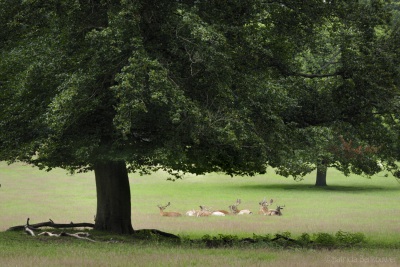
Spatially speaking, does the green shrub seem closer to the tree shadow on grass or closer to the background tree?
the background tree

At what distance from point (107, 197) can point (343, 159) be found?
36.4ft

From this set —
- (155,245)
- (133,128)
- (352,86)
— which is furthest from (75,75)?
(352,86)

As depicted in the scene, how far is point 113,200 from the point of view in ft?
85.4

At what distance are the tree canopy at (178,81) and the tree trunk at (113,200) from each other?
2.19 meters

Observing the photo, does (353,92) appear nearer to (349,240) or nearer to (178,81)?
(349,240)

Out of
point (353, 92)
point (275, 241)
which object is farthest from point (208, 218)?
point (353, 92)

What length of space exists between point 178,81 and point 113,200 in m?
7.30

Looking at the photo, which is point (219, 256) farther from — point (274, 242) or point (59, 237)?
point (59, 237)

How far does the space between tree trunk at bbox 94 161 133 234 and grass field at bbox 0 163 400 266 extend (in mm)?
3778

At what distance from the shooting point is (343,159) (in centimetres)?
3062

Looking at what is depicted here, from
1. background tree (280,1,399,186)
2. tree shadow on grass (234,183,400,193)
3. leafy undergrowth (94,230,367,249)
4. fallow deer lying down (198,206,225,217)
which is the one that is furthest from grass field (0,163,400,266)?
background tree (280,1,399,186)

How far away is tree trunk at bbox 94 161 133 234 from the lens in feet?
85.1

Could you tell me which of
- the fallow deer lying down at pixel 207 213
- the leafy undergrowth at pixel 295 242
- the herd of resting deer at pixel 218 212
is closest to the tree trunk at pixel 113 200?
the leafy undergrowth at pixel 295 242

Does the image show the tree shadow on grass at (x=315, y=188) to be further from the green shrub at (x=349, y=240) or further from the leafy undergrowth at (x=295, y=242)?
the leafy undergrowth at (x=295, y=242)
